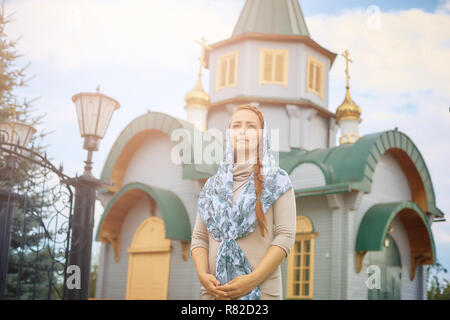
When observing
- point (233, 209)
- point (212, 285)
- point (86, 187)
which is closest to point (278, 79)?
point (86, 187)

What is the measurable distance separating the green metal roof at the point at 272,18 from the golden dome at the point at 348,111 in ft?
9.21

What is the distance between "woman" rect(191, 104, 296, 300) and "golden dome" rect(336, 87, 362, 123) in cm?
1449

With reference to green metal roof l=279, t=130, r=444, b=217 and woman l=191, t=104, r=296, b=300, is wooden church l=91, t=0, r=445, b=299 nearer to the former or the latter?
green metal roof l=279, t=130, r=444, b=217

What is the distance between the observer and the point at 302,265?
38.7 ft

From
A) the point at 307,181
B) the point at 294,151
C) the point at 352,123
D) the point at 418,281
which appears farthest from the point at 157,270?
the point at 352,123

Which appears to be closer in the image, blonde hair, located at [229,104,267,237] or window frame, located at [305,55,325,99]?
blonde hair, located at [229,104,267,237]

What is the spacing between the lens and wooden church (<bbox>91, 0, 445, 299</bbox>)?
1144cm

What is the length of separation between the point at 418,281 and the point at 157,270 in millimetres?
6961

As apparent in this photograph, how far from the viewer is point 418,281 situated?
13492 millimetres

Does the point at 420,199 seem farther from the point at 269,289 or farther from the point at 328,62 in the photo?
the point at 269,289

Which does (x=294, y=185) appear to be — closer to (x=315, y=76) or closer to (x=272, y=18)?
(x=315, y=76)

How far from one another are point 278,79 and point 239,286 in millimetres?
14155

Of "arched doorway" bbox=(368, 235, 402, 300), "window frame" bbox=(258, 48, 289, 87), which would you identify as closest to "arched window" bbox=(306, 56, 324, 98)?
"window frame" bbox=(258, 48, 289, 87)
